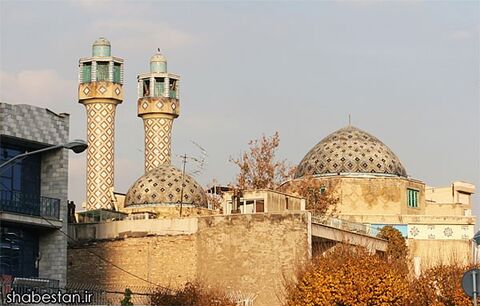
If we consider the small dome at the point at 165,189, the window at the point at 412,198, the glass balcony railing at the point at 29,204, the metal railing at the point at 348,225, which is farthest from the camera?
the window at the point at 412,198

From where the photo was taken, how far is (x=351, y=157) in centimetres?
6088

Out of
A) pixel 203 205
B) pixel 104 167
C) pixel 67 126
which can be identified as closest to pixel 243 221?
pixel 67 126

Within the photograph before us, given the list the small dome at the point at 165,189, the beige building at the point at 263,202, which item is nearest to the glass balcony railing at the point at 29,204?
the beige building at the point at 263,202

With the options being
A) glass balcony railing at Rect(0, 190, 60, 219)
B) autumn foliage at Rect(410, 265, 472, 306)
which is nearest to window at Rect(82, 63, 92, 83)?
glass balcony railing at Rect(0, 190, 60, 219)

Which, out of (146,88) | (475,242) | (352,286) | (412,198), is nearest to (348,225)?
(475,242)

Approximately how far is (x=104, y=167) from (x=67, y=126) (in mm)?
28930

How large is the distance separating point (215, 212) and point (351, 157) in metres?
7.34

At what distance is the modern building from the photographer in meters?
38.4

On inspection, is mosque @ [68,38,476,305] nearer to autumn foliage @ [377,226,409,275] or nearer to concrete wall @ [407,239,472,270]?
concrete wall @ [407,239,472,270]

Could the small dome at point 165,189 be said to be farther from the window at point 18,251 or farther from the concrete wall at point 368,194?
the window at point 18,251

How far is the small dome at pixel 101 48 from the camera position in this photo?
73.1 meters

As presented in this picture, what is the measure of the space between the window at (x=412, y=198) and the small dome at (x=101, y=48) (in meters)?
21.8

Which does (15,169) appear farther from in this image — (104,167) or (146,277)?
(104,167)

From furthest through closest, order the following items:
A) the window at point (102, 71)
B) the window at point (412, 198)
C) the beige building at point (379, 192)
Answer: the window at point (102, 71) → the window at point (412, 198) → the beige building at point (379, 192)
